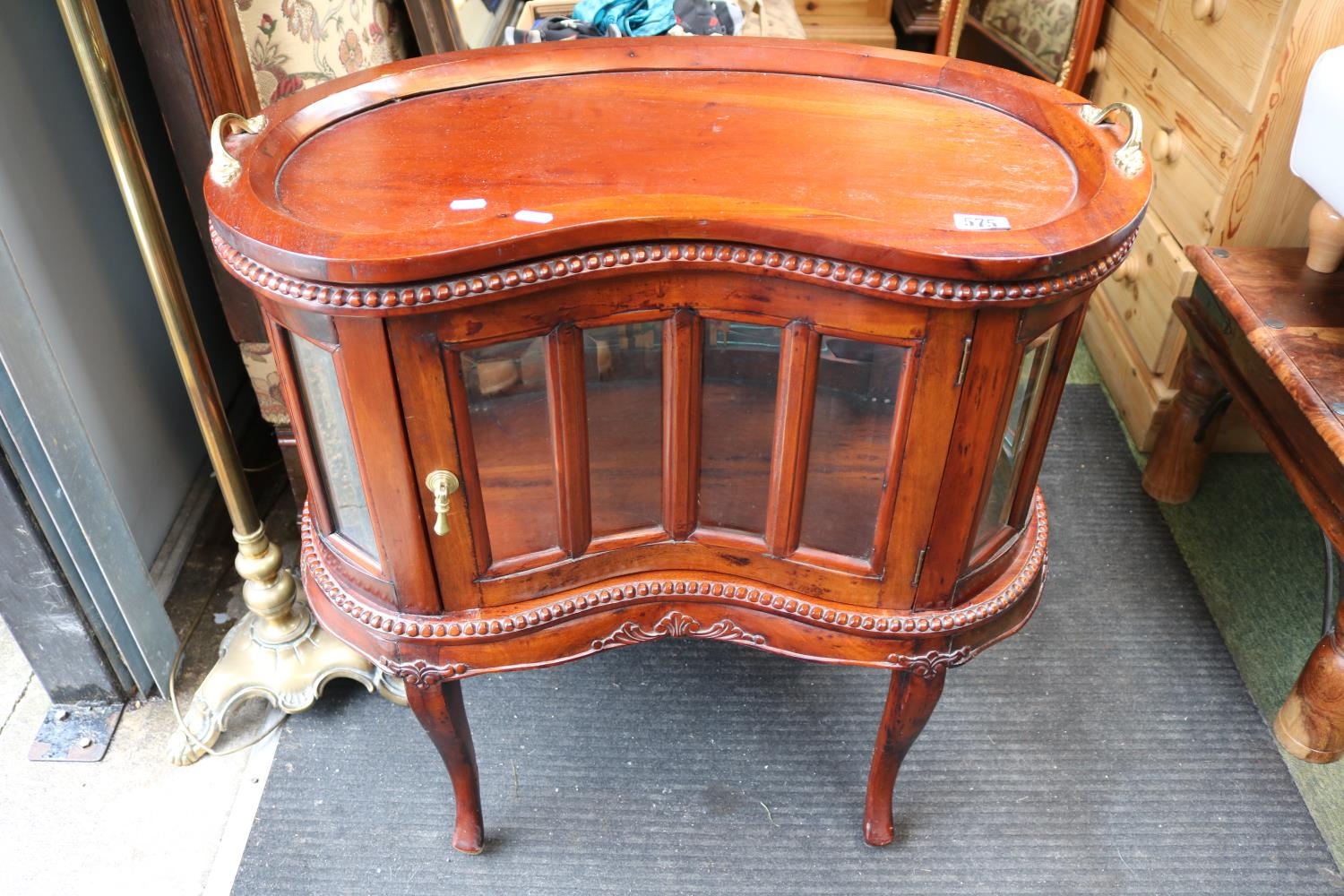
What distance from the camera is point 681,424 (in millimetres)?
1037

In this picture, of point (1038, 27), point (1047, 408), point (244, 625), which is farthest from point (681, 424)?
point (1038, 27)

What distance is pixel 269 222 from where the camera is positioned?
0.90 m

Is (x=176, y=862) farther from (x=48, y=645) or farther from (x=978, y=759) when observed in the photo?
(x=978, y=759)

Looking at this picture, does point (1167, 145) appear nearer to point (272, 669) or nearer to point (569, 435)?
point (569, 435)

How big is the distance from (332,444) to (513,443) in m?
0.18

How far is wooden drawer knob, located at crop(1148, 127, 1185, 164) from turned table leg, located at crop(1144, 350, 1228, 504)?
0.40 m

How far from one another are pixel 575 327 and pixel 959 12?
2.10m

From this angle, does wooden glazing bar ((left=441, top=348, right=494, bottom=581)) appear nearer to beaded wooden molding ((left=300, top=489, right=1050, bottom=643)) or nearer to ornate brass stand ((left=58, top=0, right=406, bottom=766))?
beaded wooden molding ((left=300, top=489, right=1050, bottom=643))

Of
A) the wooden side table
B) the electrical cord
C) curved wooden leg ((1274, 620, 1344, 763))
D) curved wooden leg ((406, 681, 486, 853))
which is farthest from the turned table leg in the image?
the electrical cord

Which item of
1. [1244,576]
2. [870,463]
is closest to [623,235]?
[870,463]

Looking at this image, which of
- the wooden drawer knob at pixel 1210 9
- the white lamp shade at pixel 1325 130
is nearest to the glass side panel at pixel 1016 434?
the white lamp shade at pixel 1325 130

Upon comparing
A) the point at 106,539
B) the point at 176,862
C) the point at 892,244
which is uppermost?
the point at 892,244

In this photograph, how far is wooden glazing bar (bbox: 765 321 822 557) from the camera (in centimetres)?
97

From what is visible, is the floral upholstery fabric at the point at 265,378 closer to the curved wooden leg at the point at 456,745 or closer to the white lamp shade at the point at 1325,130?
the curved wooden leg at the point at 456,745
